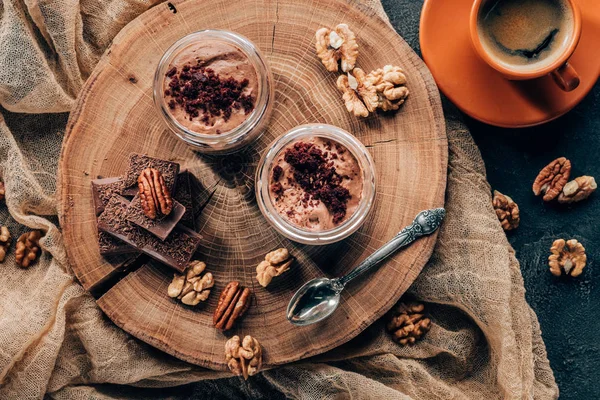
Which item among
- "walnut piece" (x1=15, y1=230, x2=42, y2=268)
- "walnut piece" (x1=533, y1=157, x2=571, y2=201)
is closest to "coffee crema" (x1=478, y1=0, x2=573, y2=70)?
"walnut piece" (x1=533, y1=157, x2=571, y2=201)

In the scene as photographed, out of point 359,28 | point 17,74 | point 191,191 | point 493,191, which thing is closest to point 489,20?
point 359,28

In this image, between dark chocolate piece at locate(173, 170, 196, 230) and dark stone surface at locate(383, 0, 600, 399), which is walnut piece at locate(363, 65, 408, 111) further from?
dark chocolate piece at locate(173, 170, 196, 230)

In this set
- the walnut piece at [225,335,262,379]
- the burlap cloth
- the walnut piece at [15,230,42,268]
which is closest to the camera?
the walnut piece at [225,335,262,379]

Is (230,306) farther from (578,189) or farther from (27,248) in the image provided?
(578,189)

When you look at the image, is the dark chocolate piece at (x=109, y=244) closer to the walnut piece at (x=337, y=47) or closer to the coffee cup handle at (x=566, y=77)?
the walnut piece at (x=337, y=47)

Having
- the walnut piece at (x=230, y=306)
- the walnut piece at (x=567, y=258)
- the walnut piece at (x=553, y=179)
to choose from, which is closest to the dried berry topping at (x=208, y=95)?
the walnut piece at (x=230, y=306)

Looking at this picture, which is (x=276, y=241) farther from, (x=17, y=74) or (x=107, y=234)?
(x=17, y=74)

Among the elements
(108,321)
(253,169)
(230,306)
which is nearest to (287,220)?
(253,169)
